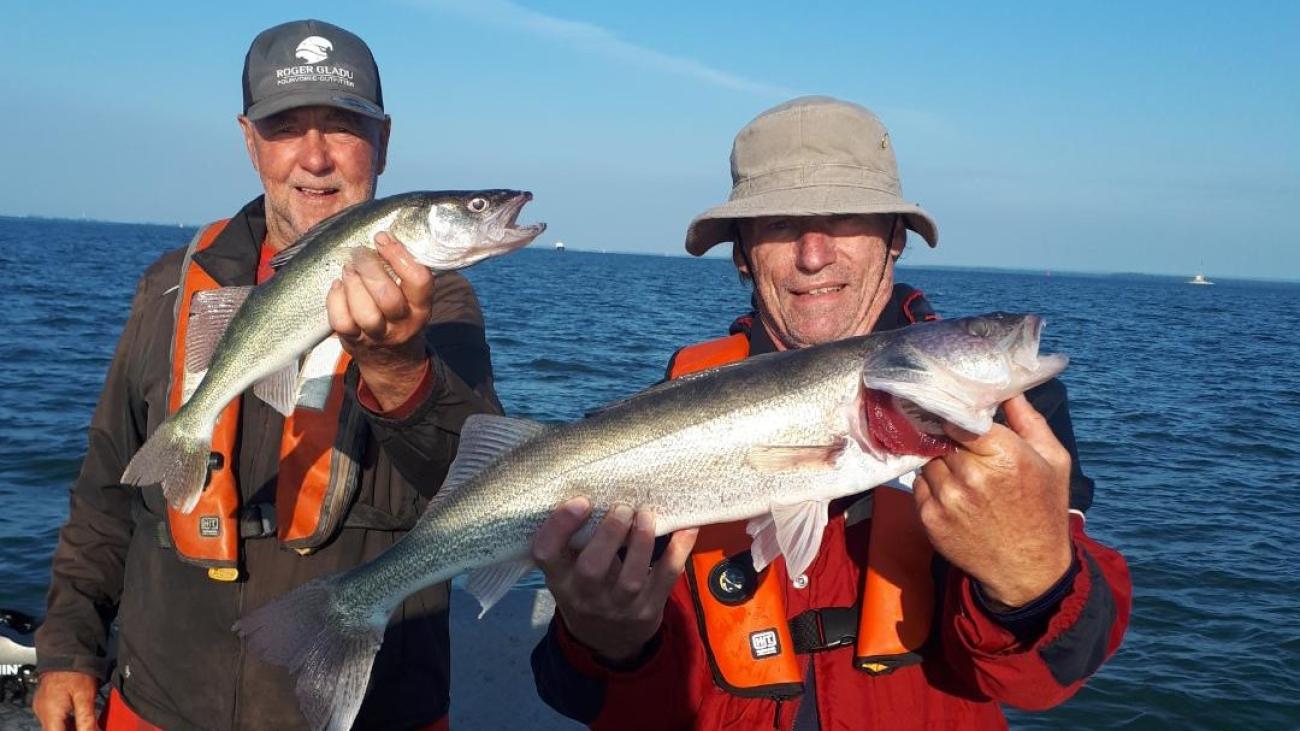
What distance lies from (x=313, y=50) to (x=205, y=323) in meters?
1.32

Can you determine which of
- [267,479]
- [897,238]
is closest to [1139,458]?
[897,238]

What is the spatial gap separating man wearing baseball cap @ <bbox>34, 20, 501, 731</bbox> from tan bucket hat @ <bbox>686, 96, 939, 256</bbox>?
4.64 feet

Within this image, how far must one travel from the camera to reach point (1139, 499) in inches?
606

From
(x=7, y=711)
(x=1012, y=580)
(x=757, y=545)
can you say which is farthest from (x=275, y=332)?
(x=7, y=711)

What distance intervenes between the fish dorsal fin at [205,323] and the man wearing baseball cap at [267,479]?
4 cm

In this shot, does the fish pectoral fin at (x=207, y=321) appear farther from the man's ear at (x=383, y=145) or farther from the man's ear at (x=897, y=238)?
the man's ear at (x=897, y=238)

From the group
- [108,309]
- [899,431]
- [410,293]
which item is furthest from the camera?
[108,309]

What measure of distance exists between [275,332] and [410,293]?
2.15ft

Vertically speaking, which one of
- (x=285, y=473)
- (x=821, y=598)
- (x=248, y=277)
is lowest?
(x=821, y=598)

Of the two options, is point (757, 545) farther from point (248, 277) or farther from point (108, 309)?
point (108, 309)

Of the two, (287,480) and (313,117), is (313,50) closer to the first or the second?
(313,117)

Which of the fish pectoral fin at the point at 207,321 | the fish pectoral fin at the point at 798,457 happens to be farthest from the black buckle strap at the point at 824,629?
the fish pectoral fin at the point at 207,321

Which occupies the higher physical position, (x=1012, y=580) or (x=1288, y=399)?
(x=1012, y=580)

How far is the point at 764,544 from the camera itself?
346cm
